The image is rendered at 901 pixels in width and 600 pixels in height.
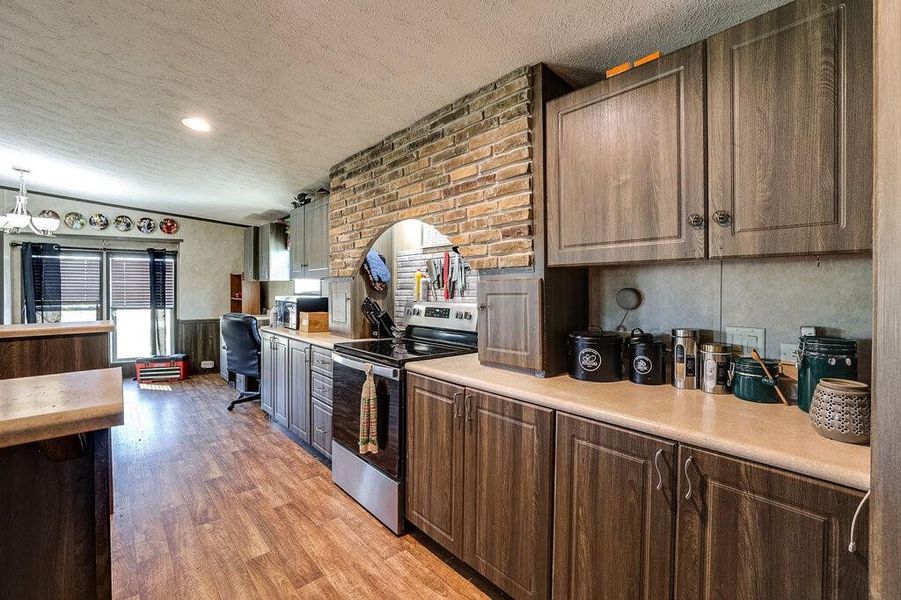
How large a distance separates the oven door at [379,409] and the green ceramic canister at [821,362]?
1.59m

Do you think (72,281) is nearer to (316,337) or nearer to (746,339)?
(316,337)

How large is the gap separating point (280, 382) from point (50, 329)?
1630 millimetres

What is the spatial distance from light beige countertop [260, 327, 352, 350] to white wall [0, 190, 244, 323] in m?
2.98

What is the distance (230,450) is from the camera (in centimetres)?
317

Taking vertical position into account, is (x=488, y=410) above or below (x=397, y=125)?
below

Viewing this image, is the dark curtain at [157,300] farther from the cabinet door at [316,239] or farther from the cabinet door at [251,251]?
the cabinet door at [316,239]

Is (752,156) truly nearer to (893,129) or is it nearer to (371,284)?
(893,129)

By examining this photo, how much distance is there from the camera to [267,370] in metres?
3.86

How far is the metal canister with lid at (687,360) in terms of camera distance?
61.4 inches

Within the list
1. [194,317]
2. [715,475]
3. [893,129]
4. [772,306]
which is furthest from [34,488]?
[194,317]

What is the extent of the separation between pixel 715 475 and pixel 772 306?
0.81m

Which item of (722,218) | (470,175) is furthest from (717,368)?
(470,175)

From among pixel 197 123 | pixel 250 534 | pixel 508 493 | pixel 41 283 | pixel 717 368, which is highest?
pixel 197 123

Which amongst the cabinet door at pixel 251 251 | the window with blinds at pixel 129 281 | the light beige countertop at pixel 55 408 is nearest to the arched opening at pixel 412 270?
the light beige countertop at pixel 55 408
